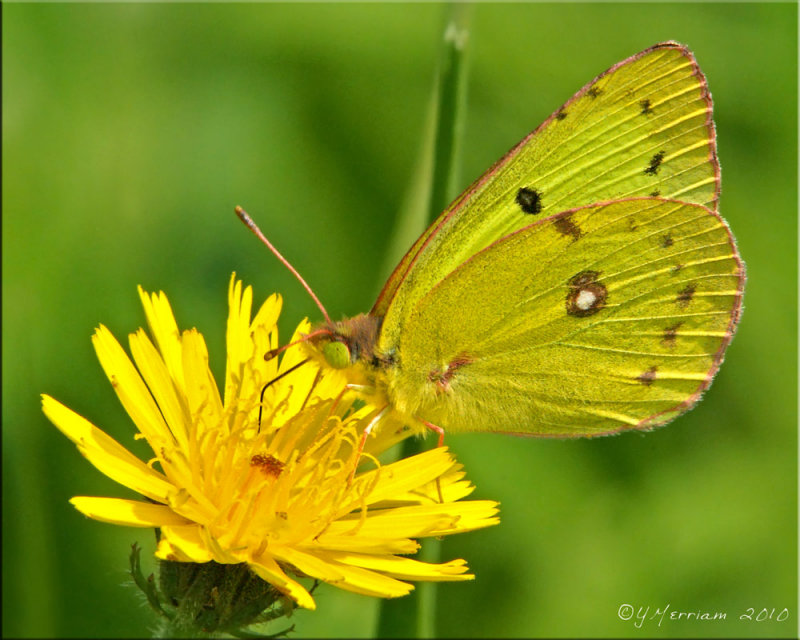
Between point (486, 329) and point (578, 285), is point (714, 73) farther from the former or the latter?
point (486, 329)

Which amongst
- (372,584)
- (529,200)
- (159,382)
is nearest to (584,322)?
(529,200)

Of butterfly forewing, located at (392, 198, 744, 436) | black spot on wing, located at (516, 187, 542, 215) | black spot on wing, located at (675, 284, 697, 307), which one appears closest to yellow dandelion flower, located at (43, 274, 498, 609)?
butterfly forewing, located at (392, 198, 744, 436)

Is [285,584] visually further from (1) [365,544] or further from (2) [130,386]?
(2) [130,386]

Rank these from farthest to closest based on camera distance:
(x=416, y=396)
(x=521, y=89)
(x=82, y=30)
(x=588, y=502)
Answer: (x=521, y=89) → (x=82, y=30) → (x=588, y=502) → (x=416, y=396)

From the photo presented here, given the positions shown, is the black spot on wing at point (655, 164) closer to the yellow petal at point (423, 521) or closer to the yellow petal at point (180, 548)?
the yellow petal at point (423, 521)

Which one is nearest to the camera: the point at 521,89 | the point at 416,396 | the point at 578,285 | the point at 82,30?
the point at 416,396

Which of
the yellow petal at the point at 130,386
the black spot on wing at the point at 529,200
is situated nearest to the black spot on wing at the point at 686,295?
the black spot on wing at the point at 529,200

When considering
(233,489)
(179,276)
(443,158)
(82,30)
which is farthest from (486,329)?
(82,30)
